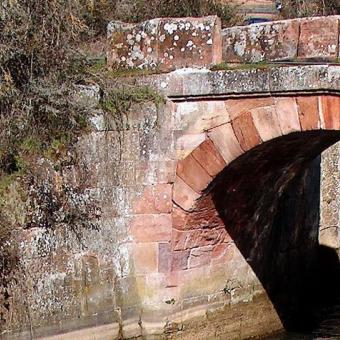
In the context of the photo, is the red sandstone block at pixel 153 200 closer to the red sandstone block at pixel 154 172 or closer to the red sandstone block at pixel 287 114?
the red sandstone block at pixel 154 172

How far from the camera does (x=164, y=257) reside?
29.0 ft

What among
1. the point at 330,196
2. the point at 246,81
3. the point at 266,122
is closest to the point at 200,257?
the point at 266,122

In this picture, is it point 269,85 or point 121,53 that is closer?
point 269,85

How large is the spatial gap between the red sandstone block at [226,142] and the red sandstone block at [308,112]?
71cm

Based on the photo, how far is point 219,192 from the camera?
364 inches

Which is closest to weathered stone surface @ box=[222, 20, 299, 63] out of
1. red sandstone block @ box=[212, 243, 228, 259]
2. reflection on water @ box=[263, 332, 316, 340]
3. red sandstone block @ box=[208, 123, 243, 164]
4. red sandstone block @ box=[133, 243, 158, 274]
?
red sandstone block @ box=[208, 123, 243, 164]

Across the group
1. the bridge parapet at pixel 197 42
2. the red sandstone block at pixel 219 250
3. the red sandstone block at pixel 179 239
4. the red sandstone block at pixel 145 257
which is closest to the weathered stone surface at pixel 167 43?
the bridge parapet at pixel 197 42

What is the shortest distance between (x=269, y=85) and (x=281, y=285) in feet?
13.2

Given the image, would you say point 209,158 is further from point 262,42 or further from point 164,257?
point 262,42

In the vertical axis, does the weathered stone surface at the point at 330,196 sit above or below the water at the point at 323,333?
above

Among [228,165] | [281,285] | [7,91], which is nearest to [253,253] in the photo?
[281,285]

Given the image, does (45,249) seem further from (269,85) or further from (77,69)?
(269,85)

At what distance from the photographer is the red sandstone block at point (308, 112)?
802 cm

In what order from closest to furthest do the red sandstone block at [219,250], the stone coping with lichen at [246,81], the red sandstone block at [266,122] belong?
1. the stone coping with lichen at [246,81]
2. the red sandstone block at [266,122]
3. the red sandstone block at [219,250]
